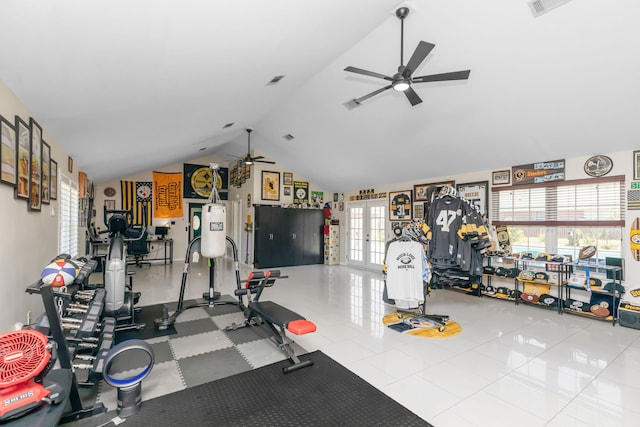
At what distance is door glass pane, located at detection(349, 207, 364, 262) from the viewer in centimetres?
875

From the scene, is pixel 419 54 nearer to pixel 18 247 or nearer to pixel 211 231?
pixel 211 231

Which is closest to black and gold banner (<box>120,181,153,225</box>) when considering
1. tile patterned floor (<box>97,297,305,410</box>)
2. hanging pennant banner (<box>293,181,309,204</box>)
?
hanging pennant banner (<box>293,181,309,204</box>)

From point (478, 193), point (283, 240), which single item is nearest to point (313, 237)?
point (283, 240)

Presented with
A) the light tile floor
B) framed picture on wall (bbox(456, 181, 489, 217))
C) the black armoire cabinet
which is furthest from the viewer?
the black armoire cabinet

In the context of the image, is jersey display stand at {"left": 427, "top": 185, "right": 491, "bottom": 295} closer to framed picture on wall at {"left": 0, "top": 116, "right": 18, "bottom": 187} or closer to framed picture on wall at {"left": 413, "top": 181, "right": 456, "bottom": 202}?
framed picture on wall at {"left": 413, "top": 181, "right": 456, "bottom": 202}

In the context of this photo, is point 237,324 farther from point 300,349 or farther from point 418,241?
point 418,241

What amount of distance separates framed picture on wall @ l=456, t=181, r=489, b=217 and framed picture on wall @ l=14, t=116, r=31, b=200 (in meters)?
6.21

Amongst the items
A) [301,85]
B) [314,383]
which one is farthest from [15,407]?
[301,85]

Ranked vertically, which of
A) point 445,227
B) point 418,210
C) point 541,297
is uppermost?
point 418,210

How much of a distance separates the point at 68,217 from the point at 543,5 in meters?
6.88

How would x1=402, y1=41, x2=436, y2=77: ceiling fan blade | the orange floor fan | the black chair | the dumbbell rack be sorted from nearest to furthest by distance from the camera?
the orange floor fan < the dumbbell rack < x1=402, y1=41, x2=436, y2=77: ceiling fan blade < the black chair

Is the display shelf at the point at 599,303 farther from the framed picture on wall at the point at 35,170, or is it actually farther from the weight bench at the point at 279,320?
the framed picture on wall at the point at 35,170

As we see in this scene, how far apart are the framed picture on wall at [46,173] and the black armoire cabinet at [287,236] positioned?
5.13m

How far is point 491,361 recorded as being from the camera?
2.95 meters
